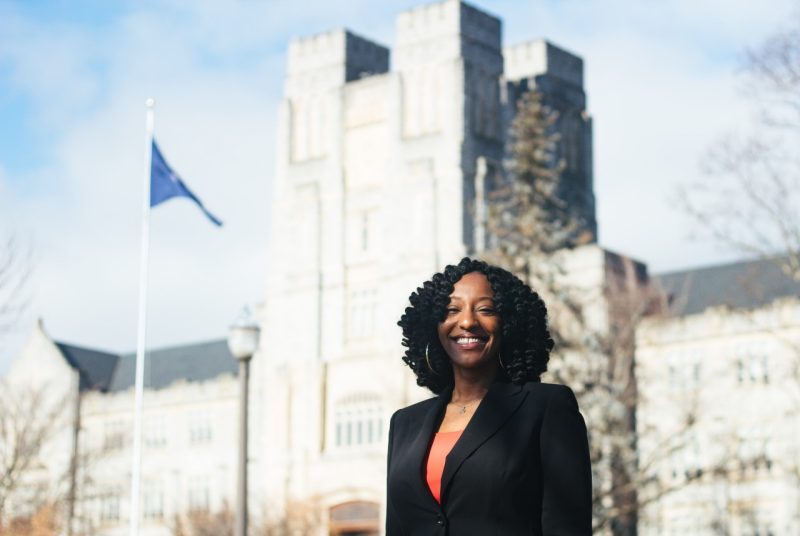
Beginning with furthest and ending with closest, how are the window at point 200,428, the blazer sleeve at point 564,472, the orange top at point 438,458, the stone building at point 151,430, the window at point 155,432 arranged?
the window at point 155,432
the window at point 200,428
the stone building at point 151,430
the orange top at point 438,458
the blazer sleeve at point 564,472

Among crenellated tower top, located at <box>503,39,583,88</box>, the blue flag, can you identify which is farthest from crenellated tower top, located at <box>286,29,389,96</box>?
the blue flag

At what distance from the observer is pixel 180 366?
83.6 m

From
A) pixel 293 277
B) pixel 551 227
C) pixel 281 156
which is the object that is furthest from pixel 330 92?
pixel 551 227

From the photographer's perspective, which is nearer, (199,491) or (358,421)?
(358,421)

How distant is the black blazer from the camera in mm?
4812

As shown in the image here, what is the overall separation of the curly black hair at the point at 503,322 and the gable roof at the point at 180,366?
7431cm

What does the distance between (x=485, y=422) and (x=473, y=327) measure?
33cm

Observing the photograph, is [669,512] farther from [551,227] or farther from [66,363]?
[66,363]

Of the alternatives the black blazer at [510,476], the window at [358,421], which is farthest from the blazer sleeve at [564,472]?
the window at [358,421]

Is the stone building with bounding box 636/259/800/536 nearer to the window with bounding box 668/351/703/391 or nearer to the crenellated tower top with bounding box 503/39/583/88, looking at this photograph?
the window with bounding box 668/351/703/391

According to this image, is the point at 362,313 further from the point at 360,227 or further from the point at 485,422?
the point at 485,422

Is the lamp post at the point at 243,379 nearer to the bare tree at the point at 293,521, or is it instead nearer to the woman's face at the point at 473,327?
the woman's face at the point at 473,327

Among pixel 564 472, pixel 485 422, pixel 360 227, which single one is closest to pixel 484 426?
pixel 485 422

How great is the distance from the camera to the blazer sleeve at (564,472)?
4801 mm
